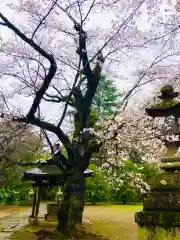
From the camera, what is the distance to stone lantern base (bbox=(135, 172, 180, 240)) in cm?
433

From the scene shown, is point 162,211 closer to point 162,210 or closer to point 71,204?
point 162,210

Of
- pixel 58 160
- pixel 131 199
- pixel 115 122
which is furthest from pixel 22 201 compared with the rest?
pixel 115 122

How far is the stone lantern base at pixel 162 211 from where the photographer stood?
4328mm

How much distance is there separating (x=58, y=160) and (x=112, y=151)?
5.90 feet

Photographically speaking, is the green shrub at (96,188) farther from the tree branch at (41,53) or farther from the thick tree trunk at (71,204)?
the tree branch at (41,53)

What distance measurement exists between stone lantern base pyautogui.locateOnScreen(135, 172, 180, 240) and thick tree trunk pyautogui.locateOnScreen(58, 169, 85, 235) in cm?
501

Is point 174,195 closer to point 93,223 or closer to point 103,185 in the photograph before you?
point 93,223

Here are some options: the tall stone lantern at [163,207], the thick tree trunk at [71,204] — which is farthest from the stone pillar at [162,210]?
the thick tree trunk at [71,204]

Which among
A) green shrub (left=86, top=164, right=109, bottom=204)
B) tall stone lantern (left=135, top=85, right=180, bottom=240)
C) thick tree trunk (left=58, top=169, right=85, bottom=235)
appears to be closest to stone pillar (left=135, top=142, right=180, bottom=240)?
tall stone lantern (left=135, top=85, right=180, bottom=240)

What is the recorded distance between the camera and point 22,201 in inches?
918

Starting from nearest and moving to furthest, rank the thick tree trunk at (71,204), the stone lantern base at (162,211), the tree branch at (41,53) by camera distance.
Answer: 1. the stone lantern base at (162,211)
2. the tree branch at (41,53)
3. the thick tree trunk at (71,204)

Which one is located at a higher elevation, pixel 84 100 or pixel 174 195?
pixel 84 100

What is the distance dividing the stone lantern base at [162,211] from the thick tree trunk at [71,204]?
5.01 metres

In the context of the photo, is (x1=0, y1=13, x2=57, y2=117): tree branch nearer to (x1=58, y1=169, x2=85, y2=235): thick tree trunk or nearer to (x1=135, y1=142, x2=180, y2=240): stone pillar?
(x1=58, y1=169, x2=85, y2=235): thick tree trunk
